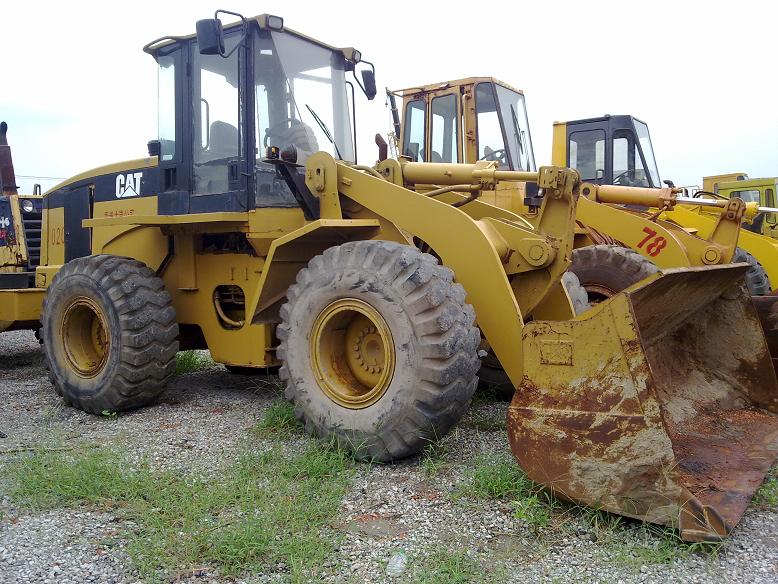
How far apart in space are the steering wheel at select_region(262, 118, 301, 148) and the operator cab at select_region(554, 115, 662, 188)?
16.8 ft

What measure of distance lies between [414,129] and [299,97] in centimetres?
340

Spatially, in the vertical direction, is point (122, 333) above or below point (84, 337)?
above

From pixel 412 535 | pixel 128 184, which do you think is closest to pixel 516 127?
pixel 128 184

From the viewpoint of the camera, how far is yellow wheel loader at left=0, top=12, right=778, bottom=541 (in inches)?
129

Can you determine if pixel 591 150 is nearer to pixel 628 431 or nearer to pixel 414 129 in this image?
pixel 414 129

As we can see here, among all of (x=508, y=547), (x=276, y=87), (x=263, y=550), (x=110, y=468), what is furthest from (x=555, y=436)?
(x=276, y=87)

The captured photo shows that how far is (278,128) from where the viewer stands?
17.9 ft

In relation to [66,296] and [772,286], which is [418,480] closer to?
[66,296]

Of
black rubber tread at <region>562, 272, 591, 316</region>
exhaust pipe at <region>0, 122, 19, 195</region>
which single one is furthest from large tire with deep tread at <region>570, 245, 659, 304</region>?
exhaust pipe at <region>0, 122, 19, 195</region>

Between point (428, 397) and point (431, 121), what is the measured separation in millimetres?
5369

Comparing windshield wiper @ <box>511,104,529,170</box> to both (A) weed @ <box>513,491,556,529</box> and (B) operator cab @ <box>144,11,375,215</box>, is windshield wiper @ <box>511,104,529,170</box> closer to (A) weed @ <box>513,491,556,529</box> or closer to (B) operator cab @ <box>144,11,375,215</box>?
(B) operator cab @ <box>144,11,375,215</box>

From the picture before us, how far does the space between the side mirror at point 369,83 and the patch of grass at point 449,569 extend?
4.24 meters

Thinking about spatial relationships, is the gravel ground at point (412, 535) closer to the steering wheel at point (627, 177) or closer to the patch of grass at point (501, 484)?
the patch of grass at point (501, 484)

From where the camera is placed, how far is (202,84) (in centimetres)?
564
